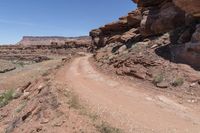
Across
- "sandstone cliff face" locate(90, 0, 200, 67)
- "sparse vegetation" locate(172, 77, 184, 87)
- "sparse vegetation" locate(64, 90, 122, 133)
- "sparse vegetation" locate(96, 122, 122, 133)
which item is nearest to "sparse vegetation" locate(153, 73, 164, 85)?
"sparse vegetation" locate(172, 77, 184, 87)

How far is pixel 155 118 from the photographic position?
356 inches

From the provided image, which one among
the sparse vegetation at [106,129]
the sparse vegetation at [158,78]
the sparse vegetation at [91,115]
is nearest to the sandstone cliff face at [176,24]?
the sparse vegetation at [158,78]

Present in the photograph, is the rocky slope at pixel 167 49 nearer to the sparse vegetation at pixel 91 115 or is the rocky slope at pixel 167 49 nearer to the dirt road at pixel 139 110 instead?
the dirt road at pixel 139 110

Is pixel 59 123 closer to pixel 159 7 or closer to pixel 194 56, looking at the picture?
pixel 194 56

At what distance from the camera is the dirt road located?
8180 millimetres

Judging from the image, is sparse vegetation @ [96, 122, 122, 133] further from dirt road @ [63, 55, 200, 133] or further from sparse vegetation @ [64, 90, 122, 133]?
dirt road @ [63, 55, 200, 133]

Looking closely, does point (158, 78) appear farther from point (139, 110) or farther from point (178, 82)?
point (139, 110)

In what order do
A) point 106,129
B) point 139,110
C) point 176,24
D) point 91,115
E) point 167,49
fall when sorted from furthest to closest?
1. point 176,24
2. point 167,49
3. point 139,110
4. point 91,115
5. point 106,129

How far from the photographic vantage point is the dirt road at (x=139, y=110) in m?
8.18

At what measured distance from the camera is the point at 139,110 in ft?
32.8

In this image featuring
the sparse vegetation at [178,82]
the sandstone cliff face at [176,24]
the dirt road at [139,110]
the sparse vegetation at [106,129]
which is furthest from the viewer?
the sandstone cliff face at [176,24]

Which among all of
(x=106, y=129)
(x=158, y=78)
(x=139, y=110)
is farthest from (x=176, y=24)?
(x=106, y=129)

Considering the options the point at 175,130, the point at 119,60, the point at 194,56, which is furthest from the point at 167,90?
the point at 119,60

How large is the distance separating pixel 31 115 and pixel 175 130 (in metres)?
5.68
